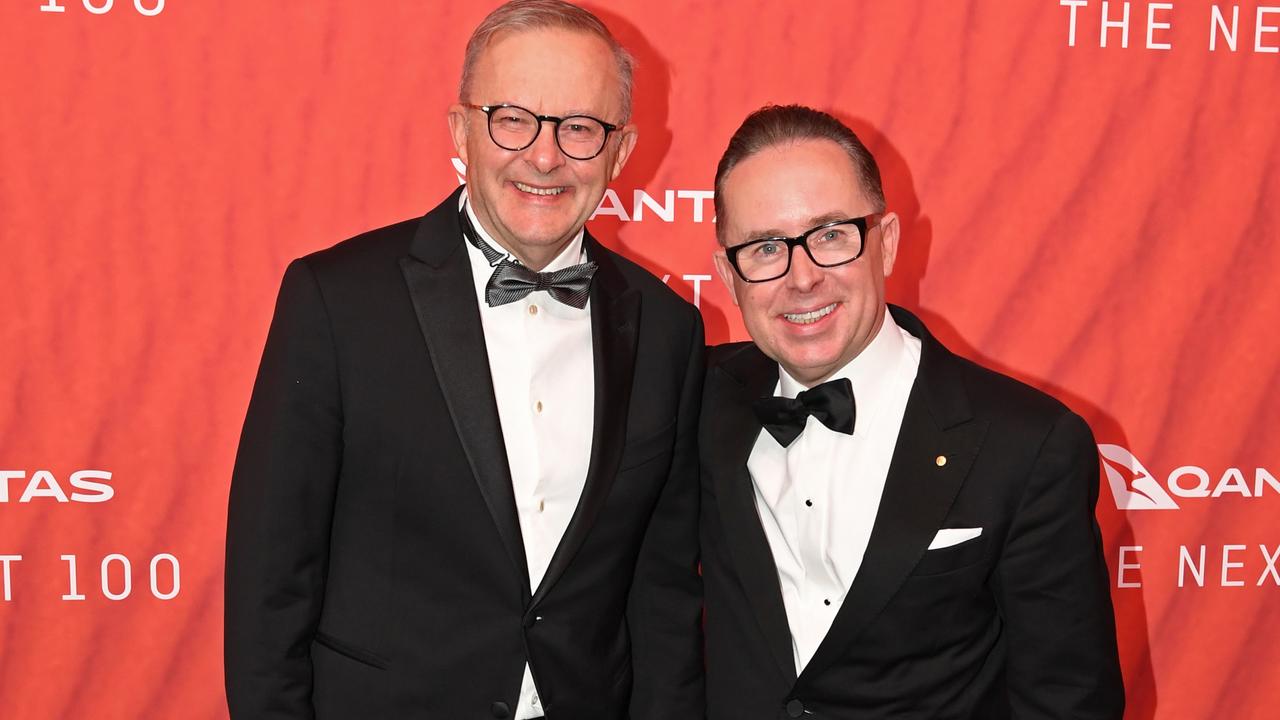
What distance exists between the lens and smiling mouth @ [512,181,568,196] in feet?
5.99

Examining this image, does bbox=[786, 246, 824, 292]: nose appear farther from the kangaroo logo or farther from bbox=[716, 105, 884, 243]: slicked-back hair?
the kangaroo logo

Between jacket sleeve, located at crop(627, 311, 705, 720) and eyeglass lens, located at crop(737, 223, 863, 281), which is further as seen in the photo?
jacket sleeve, located at crop(627, 311, 705, 720)

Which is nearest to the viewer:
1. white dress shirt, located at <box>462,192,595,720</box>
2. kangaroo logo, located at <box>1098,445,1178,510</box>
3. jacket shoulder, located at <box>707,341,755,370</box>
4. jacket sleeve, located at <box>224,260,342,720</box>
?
jacket sleeve, located at <box>224,260,342,720</box>

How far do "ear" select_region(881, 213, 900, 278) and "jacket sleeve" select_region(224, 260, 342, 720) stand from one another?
930 mm

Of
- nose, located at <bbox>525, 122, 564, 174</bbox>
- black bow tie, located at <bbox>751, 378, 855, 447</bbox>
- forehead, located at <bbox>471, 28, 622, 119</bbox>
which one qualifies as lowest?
black bow tie, located at <bbox>751, 378, 855, 447</bbox>

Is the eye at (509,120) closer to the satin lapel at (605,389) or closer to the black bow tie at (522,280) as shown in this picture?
the black bow tie at (522,280)

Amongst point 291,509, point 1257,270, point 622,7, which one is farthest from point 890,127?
point 291,509

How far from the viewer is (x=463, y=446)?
1.79 meters

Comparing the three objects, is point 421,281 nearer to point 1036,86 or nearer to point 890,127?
point 890,127

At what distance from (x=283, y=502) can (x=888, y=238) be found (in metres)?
1.09

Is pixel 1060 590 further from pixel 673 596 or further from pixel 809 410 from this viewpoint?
pixel 673 596

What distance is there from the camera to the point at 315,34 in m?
2.54

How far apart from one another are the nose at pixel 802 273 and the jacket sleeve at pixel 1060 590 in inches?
17.8

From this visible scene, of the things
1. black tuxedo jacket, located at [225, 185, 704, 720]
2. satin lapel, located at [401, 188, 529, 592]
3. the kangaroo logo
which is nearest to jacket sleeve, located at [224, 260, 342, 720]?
black tuxedo jacket, located at [225, 185, 704, 720]
